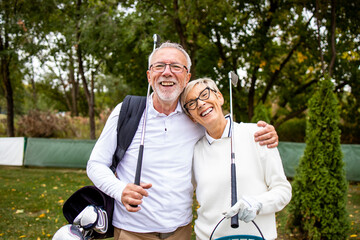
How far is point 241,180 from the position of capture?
2189mm

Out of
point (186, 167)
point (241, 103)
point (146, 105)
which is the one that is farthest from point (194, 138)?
point (241, 103)

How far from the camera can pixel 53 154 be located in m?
12.7

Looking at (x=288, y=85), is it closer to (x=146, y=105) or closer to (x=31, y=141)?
(x=31, y=141)

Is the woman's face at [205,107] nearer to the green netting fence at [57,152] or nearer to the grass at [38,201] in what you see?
the grass at [38,201]

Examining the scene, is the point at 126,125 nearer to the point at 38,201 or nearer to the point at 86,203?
the point at 86,203

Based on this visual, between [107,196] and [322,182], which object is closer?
→ [107,196]

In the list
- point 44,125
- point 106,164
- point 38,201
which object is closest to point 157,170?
point 106,164

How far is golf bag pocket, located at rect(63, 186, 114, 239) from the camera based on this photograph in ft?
7.97

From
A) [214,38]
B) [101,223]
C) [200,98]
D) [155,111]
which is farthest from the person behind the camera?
[214,38]

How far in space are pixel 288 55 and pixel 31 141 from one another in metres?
11.0

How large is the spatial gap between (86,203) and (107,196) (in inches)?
7.9

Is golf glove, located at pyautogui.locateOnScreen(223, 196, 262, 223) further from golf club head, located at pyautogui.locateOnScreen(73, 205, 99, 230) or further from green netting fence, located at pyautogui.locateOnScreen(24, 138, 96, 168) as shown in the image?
green netting fence, located at pyautogui.locateOnScreen(24, 138, 96, 168)

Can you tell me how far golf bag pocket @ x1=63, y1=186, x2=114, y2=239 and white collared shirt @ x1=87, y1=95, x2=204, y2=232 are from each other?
7 centimetres

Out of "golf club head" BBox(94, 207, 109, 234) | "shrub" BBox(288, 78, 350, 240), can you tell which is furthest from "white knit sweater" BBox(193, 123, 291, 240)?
"shrub" BBox(288, 78, 350, 240)
